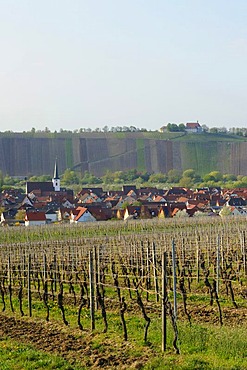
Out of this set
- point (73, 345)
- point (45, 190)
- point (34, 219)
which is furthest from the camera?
point (45, 190)

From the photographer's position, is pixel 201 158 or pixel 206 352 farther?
pixel 201 158

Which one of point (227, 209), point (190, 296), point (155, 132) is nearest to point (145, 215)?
point (227, 209)

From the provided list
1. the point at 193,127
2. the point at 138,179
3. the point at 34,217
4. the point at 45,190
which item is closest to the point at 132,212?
the point at 34,217

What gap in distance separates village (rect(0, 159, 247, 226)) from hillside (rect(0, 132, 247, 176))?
30636mm

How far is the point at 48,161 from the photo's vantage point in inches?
5438

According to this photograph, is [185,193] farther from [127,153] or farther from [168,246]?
[168,246]

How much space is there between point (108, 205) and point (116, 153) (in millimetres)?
54402

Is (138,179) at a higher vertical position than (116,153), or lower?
lower

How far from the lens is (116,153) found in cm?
14175

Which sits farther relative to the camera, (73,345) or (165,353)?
(73,345)

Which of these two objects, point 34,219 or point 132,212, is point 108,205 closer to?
point 132,212

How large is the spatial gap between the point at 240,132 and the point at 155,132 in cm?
2488

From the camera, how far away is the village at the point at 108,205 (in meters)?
67.2

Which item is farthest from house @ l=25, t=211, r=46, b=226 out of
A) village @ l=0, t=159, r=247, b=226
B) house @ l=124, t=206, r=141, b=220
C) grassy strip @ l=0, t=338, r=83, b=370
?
grassy strip @ l=0, t=338, r=83, b=370
